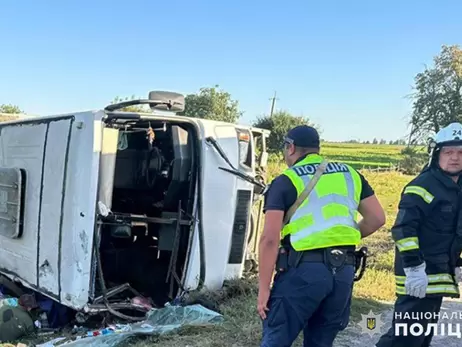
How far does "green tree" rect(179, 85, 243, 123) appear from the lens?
34.4 m

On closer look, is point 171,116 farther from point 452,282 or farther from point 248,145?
point 452,282

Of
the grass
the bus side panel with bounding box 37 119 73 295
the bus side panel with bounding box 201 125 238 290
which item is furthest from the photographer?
the bus side panel with bounding box 201 125 238 290

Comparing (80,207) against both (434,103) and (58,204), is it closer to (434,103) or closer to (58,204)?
(58,204)

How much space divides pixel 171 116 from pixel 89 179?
0.96m

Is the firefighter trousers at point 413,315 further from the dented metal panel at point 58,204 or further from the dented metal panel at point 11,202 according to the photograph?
the dented metal panel at point 11,202

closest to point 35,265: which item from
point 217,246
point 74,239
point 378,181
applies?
point 74,239

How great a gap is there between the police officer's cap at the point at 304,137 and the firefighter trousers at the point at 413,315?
112cm

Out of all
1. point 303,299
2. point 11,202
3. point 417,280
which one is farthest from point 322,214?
point 11,202

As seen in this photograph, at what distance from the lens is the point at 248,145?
5.00 meters

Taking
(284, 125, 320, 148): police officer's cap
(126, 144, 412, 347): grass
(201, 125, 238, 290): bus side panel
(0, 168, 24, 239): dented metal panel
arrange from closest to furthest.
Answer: (284, 125, 320, 148): police officer's cap < (126, 144, 412, 347): grass < (201, 125, 238, 290): bus side panel < (0, 168, 24, 239): dented metal panel

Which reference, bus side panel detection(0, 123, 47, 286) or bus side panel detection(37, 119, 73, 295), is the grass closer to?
bus side panel detection(37, 119, 73, 295)

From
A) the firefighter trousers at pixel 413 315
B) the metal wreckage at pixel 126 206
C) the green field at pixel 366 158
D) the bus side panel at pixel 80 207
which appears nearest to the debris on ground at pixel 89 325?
the metal wreckage at pixel 126 206

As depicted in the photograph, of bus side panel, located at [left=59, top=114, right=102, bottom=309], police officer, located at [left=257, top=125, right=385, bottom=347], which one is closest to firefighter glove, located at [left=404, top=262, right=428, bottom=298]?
police officer, located at [left=257, top=125, right=385, bottom=347]

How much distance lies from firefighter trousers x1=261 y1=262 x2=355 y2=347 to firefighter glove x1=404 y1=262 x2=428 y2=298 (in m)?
0.45
